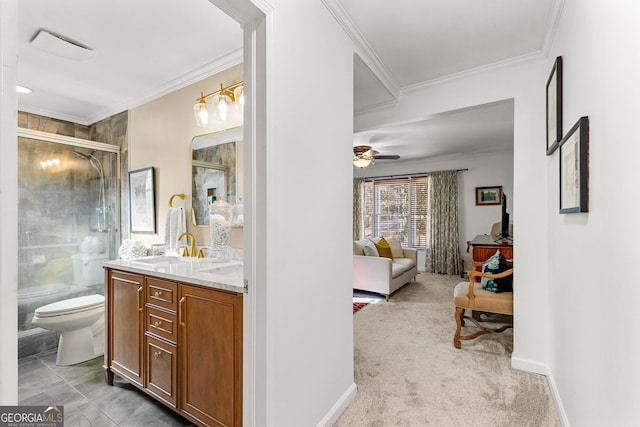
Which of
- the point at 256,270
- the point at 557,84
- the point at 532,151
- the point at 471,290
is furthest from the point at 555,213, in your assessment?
the point at 256,270

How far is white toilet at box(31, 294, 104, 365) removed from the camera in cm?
245

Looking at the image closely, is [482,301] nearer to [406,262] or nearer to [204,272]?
[204,272]

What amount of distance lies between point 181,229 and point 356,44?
2.06 meters

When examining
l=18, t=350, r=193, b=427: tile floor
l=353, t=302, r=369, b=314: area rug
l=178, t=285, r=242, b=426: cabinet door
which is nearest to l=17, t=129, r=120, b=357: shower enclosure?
l=18, t=350, r=193, b=427: tile floor

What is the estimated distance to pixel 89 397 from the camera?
6.86 ft

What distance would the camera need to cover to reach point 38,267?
3.04 metres

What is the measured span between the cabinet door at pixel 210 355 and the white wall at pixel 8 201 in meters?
0.87

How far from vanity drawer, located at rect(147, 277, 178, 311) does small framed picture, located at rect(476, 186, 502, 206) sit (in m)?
6.08

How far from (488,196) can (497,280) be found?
392 cm

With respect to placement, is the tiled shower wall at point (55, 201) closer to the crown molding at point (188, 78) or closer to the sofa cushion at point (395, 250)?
the crown molding at point (188, 78)

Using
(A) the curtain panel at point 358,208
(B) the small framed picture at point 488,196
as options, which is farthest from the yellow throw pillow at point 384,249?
(B) the small framed picture at point 488,196

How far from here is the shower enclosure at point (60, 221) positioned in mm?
2949

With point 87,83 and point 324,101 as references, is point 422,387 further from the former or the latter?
point 87,83

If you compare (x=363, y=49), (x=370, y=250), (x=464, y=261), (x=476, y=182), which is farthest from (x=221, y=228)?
(x=476, y=182)
